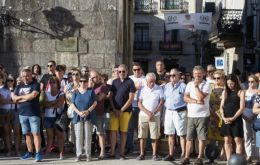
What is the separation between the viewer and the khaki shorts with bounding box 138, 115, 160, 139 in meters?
11.6

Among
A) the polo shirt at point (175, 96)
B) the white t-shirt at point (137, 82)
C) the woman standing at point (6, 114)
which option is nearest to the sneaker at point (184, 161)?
the polo shirt at point (175, 96)

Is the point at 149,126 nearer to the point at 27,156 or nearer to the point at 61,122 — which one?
the point at 61,122

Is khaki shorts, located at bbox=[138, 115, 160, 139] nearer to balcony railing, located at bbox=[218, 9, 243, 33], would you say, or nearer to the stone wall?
the stone wall

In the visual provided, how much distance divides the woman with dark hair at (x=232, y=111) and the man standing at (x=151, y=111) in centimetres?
134

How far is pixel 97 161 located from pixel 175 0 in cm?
4048

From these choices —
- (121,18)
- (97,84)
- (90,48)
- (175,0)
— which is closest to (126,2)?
(121,18)

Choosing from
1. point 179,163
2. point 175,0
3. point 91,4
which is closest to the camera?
point 179,163

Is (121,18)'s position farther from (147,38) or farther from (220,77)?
(147,38)

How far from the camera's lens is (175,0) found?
5062 cm

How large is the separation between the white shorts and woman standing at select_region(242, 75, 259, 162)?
1109 millimetres

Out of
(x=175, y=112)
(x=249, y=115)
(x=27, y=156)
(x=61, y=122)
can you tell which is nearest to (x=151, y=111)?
(x=175, y=112)

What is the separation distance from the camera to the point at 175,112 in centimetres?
1144

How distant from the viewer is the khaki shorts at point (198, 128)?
10914 millimetres

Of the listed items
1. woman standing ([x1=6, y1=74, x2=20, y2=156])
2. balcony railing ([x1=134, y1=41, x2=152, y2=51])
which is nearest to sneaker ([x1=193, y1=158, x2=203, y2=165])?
woman standing ([x1=6, y1=74, x2=20, y2=156])
